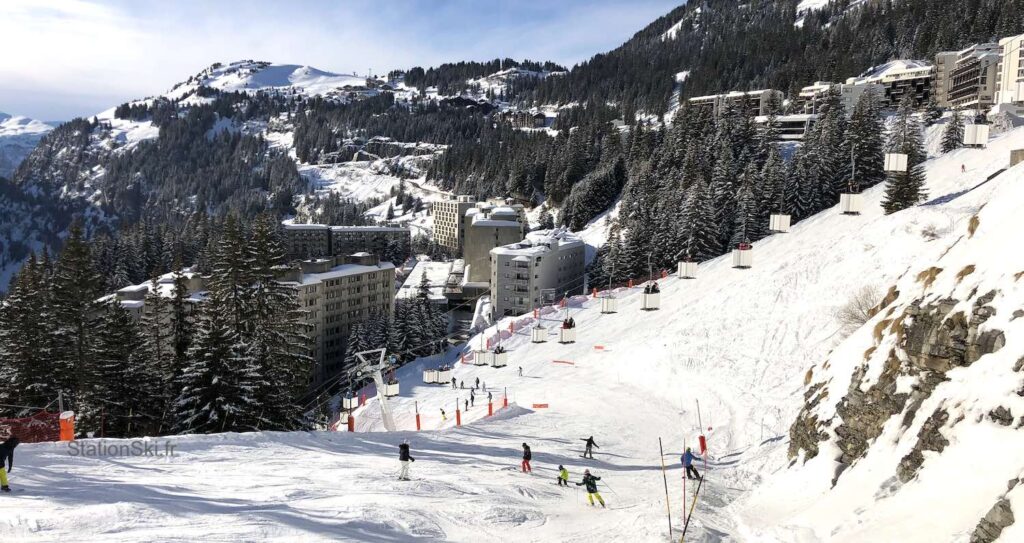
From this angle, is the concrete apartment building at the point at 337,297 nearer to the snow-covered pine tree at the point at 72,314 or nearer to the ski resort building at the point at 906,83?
the snow-covered pine tree at the point at 72,314

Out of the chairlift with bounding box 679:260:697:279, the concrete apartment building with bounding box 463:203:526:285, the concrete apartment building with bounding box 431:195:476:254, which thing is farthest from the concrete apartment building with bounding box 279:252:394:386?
the concrete apartment building with bounding box 431:195:476:254

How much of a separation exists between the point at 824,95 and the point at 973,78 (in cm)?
2003

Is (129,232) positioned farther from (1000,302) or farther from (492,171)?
(1000,302)

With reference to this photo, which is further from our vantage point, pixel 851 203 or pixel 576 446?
pixel 851 203

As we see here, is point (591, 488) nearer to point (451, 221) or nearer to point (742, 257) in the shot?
point (742, 257)

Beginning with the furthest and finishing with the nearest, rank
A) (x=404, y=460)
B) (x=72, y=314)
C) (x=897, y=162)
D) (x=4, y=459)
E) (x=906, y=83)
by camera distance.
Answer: (x=906, y=83)
(x=897, y=162)
(x=72, y=314)
(x=404, y=460)
(x=4, y=459)

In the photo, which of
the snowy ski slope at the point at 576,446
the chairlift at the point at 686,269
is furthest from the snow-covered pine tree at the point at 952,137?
the chairlift at the point at 686,269

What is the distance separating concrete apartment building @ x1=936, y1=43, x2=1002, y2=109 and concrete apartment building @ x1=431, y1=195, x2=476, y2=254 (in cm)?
9386

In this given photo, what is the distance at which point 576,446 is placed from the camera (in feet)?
79.9

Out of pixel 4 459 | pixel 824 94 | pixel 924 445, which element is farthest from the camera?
pixel 824 94

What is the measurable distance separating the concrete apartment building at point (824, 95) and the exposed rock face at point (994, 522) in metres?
107

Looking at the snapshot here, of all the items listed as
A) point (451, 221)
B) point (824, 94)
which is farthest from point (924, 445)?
point (451, 221)

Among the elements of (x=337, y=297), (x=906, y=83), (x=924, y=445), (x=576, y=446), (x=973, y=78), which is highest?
(x=906, y=83)

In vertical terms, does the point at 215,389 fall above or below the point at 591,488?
below
